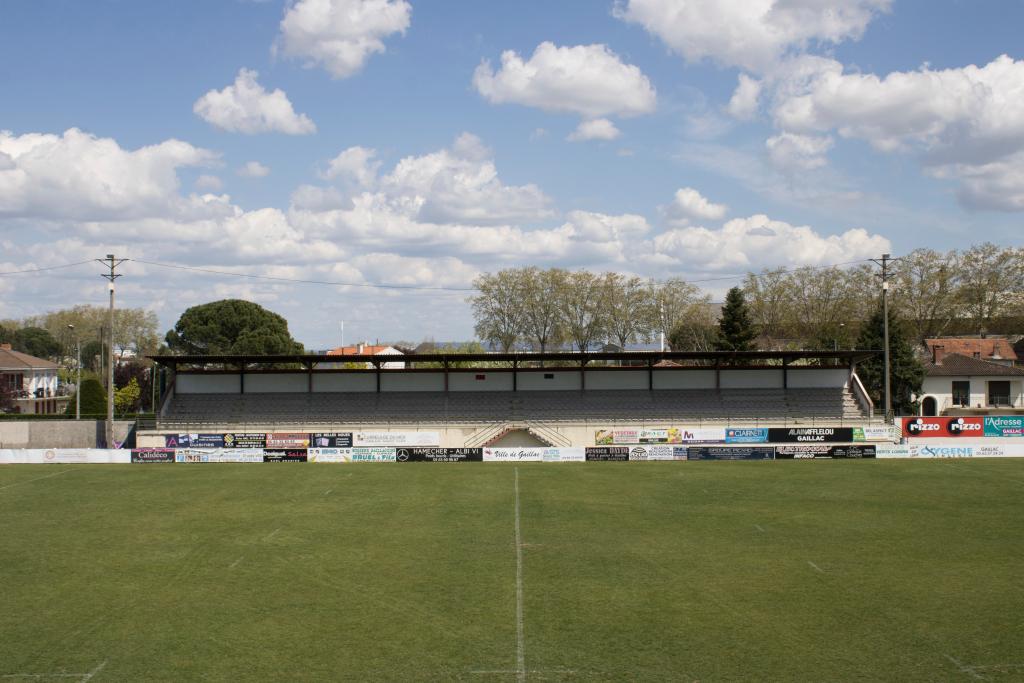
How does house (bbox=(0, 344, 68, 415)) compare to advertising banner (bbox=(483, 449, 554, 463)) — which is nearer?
advertising banner (bbox=(483, 449, 554, 463))

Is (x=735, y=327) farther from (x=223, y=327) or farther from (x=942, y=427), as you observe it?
(x=223, y=327)

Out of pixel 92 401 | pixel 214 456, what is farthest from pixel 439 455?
pixel 92 401

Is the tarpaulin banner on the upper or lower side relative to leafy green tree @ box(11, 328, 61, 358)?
lower

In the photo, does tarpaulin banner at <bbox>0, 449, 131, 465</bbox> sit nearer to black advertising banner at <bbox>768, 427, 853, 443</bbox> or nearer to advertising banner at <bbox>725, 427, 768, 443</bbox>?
advertising banner at <bbox>725, 427, 768, 443</bbox>

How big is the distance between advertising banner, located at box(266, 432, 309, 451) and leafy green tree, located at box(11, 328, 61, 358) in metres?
105

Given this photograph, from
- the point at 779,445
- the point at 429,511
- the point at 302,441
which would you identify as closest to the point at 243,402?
the point at 302,441

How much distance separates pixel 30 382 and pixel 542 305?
61.4 meters

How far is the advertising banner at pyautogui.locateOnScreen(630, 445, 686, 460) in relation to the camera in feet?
151

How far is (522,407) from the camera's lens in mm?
55219

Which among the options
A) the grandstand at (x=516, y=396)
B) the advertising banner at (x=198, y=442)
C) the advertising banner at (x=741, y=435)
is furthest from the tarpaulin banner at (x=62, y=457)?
the advertising banner at (x=741, y=435)

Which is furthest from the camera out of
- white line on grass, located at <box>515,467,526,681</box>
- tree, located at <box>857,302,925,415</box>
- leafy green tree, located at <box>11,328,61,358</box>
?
leafy green tree, located at <box>11,328,61,358</box>

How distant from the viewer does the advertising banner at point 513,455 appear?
45.5 meters

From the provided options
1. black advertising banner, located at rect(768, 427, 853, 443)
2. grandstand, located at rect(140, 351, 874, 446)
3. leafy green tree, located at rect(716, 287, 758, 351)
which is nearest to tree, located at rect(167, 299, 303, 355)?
grandstand, located at rect(140, 351, 874, 446)

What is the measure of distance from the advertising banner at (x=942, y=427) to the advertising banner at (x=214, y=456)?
38119 millimetres
